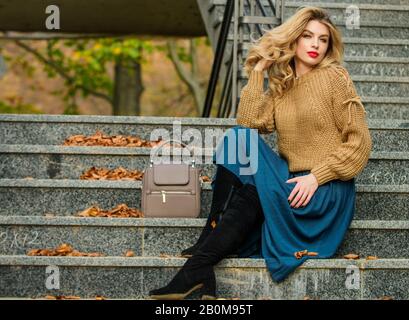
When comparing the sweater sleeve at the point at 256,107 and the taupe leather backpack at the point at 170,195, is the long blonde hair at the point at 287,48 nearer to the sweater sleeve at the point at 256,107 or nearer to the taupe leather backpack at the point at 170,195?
the sweater sleeve at the point at 256,107

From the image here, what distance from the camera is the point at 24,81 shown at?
80.5 ft

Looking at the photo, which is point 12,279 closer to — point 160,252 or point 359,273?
point 160,252

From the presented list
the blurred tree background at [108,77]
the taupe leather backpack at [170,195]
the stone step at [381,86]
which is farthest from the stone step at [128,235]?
the blurred tree background at [108,77]

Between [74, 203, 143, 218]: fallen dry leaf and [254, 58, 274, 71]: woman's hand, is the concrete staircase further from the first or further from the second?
[254, 58, 274, 71]: woman's hand

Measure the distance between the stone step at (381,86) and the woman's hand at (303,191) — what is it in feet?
8.25

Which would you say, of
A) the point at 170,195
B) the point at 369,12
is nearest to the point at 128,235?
the point at 170,195

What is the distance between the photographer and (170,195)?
17.3 ft

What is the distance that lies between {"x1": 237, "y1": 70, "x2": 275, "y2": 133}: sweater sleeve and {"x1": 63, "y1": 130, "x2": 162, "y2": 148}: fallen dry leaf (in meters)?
1.11

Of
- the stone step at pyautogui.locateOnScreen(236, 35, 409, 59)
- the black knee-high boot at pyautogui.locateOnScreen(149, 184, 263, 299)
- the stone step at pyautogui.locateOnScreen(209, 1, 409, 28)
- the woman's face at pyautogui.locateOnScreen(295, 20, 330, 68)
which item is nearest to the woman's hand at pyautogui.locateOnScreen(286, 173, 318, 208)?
the black knee-high boot at pyautogui.locateOnScreen(149, 184, 263, 299)

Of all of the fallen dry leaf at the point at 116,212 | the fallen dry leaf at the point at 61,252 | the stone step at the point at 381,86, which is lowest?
the fallen dry leaf at the point at 61,252

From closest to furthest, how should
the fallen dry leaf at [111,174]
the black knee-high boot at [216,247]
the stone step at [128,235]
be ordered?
the black knee-high boot at [216,247], the stone step at [128,235], the fallen dry leaf at [111,174]

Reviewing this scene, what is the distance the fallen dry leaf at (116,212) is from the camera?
5.43 meters

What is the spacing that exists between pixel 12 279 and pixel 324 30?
2070 millimetres

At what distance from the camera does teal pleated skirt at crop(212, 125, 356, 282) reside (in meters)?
4.86
